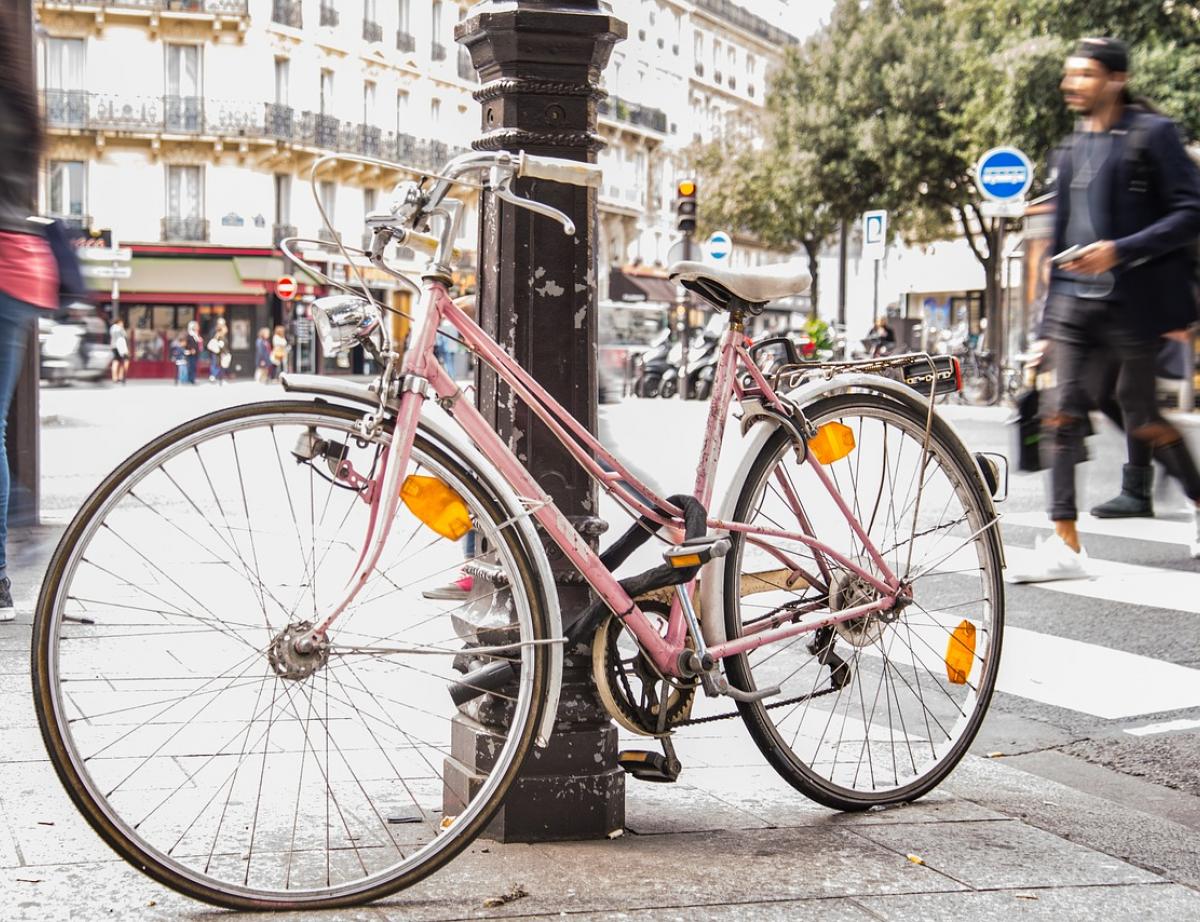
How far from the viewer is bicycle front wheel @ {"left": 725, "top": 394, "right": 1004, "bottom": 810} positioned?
3525mm

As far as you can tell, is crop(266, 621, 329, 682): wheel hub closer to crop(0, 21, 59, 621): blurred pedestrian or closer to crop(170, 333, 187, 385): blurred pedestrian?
crop(0, 21, 59, 621): blurred pedestrian

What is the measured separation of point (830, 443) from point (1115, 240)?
2791 mm

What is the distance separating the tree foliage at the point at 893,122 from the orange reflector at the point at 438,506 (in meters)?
24.9

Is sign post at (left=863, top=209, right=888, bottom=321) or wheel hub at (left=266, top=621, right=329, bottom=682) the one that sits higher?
sign post at (left=863, top=209, right=888, bottom=321)

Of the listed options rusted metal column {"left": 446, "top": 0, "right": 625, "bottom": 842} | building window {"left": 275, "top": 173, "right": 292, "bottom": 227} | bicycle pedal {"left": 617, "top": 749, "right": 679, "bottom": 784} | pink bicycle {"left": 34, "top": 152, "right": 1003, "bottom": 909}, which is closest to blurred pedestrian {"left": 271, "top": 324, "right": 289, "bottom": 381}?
building window {"left": 275, "top": 173, "right": 292, "bottom": 227}

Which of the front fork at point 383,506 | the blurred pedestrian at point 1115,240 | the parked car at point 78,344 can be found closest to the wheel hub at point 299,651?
the front fork at point 383,506

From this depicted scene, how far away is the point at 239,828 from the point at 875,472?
1610 millimetres

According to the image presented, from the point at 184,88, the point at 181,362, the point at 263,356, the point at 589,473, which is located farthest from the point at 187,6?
the point at 589,473

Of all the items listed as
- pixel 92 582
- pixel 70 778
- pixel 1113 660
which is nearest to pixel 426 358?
pixel 92 582

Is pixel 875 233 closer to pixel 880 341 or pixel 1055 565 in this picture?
pixel 880 341

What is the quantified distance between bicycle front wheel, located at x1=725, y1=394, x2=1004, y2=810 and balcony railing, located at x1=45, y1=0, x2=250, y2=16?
1846 inches

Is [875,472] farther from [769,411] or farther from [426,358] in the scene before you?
[426,358]

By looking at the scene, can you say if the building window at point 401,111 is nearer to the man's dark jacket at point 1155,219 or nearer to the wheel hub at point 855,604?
the man's dark jacket at point 1155,219

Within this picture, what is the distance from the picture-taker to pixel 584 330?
11.3ft
